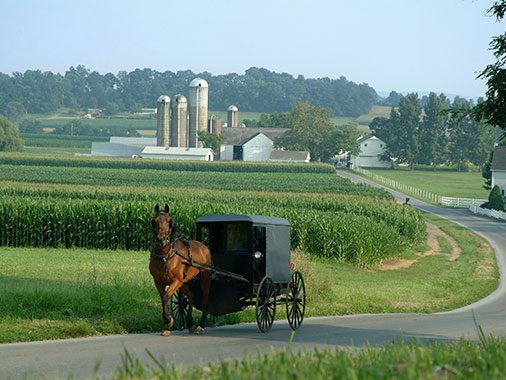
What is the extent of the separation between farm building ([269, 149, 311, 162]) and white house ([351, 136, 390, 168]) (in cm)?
1359

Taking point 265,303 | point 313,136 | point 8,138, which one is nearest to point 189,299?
point 265,303

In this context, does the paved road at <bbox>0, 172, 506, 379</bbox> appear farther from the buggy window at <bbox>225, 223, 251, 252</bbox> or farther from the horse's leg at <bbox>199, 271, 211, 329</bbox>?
the buggy window at <bbox>225, 223, 251, 252</bbox>

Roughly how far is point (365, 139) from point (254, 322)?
562ft

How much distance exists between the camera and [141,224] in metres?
45.9

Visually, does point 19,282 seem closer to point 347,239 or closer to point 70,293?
point 70,293

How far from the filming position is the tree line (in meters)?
178

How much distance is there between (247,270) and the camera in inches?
806

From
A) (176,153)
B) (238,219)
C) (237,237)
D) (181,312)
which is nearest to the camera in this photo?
(181,312)

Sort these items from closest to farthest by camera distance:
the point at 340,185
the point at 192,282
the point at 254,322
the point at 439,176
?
the point at 192,282 → the point at 254,322 → the point at 340,185 → the point at 439,176

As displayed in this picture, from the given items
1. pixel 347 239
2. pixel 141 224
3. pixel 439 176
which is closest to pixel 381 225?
pixel 347 239

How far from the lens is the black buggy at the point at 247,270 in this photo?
2009cm

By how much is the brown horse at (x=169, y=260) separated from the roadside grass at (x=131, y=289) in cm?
123

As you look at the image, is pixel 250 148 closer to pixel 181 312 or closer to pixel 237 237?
pixel 237 237

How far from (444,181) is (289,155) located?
34944 millimetres
